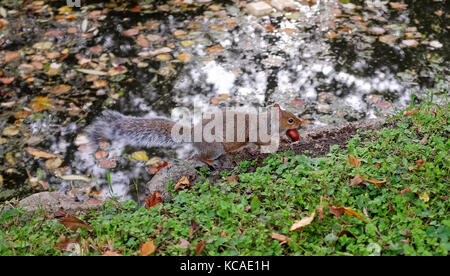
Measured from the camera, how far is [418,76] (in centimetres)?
500

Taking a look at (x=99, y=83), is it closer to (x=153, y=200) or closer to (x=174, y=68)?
(x=174, y=68)

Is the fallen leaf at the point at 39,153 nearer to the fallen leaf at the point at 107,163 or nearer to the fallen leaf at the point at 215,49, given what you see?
the fallen leaf at the point at 107,163

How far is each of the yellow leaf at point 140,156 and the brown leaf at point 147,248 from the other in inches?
67.8

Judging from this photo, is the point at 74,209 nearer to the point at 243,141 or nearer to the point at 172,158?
the point at 172,158

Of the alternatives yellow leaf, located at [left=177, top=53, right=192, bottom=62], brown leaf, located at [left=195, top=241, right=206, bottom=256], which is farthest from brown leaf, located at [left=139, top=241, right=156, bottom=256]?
yellow leaf, located at [left=177, top=53, right=192, bottom=62]

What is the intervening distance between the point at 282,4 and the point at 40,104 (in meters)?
3.99

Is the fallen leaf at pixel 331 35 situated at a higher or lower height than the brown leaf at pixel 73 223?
higher

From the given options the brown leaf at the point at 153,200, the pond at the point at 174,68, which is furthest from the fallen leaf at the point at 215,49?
the brown leaf at the point at 153,200

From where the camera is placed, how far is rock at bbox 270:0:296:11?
6508 millimetres

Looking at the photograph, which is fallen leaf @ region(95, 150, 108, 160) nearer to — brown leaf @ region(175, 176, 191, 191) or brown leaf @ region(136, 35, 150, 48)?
brown leaf @ region(175, 176, 191, 191)

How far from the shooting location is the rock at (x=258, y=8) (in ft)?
21.0

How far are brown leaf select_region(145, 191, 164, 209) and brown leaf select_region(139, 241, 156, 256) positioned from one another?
0.63 metres
